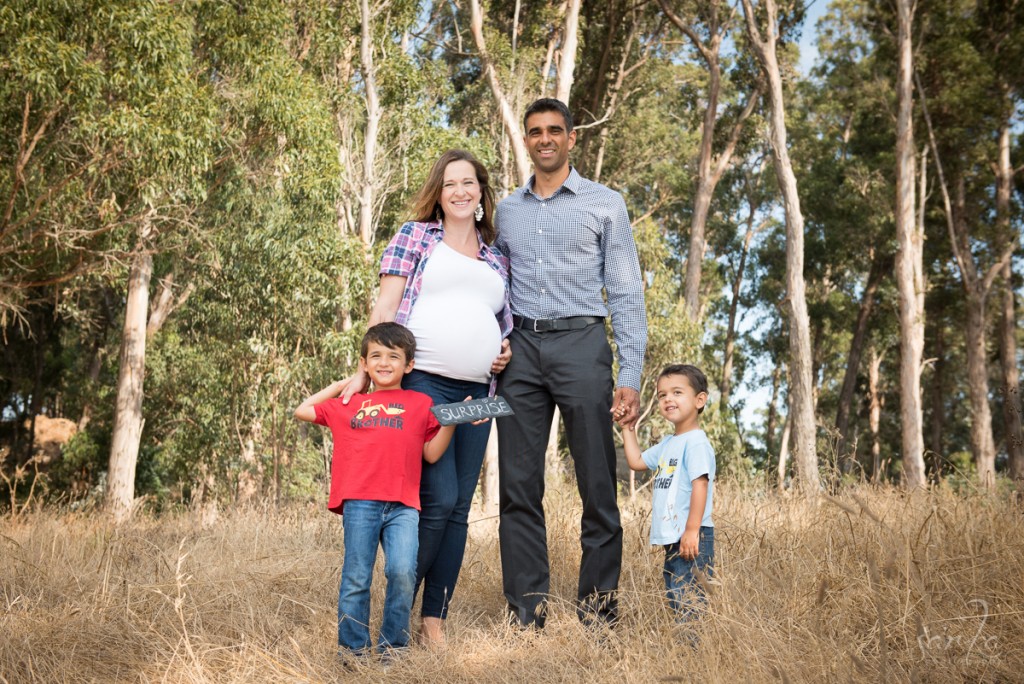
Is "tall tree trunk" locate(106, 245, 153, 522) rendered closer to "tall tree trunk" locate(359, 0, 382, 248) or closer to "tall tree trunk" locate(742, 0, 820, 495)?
"tall tree trunk" locate(359, 0, 382, 248)

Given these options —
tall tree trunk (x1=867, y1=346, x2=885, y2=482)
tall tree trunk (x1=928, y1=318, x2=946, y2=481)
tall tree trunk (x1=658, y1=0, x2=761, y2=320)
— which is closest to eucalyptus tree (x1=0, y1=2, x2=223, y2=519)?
tall tree trunk (x1=658, y1=0, x2=761, y2=320)

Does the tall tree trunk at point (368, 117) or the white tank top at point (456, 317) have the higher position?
the tall tree trunk at point (368, 117)

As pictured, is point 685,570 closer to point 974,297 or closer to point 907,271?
point 907,271

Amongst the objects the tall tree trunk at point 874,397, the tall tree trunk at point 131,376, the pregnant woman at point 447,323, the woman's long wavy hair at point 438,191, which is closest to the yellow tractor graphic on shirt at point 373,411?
the pregnant woman at point 447,323

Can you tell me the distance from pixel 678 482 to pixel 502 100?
35.6 feet

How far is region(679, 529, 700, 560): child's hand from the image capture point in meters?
3.59

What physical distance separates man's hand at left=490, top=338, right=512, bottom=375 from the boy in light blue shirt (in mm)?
528

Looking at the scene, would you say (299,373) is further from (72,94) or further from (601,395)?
(601,395)

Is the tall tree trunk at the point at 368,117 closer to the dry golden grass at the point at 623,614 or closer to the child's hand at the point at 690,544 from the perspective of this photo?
the dry golden grass at the point at 623,614

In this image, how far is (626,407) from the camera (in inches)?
150

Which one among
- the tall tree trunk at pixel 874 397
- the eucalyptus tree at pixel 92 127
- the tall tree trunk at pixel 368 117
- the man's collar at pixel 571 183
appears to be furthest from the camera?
the tall tree trunk at pixel 874 397

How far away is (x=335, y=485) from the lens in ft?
11.4

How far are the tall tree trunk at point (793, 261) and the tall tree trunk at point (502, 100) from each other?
4.33m

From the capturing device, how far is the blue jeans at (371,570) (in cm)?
338
